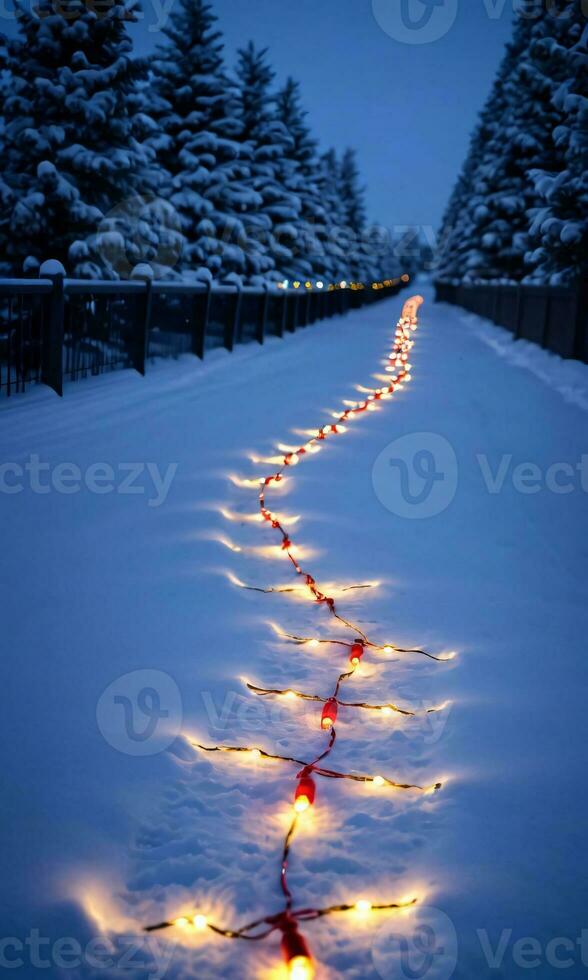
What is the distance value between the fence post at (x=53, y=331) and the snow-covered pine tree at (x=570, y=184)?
1237cm

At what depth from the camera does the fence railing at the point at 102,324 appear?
28.4ft

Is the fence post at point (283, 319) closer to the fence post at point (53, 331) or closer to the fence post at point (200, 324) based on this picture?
the fence post at point (200, 324)

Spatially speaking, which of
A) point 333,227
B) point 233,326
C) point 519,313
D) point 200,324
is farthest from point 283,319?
point 333,227

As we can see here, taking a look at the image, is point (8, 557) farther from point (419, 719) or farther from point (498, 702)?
point (498, 702)

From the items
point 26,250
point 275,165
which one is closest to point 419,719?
point 26,250

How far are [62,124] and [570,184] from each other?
1172 centimetres

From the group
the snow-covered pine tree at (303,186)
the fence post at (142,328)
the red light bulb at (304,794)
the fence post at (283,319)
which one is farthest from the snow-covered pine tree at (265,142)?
the red light bulb at (304,794)

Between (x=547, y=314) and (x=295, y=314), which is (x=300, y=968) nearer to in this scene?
(x=547, y=314)

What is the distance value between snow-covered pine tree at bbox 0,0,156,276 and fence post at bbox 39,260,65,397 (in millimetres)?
8001

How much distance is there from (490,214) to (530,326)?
1497cm

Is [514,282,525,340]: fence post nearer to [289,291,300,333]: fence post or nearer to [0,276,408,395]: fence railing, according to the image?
[289,291,300,333]: fence post

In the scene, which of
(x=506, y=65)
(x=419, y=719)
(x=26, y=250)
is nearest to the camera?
(x=419, y=719)

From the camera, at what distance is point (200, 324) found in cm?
1477

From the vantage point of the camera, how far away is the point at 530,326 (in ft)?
73.1
